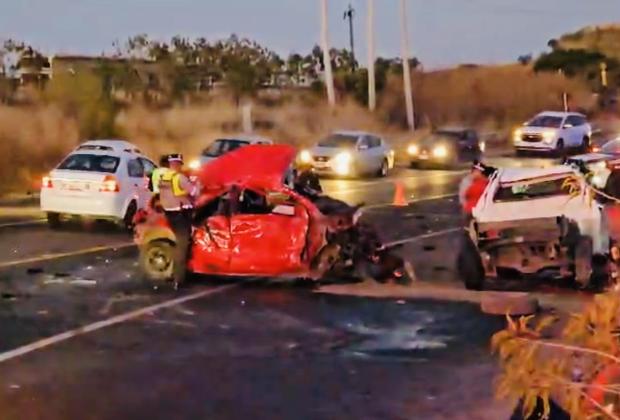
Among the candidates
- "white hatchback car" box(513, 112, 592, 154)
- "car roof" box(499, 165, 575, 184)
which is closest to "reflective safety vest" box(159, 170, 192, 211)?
"car roof" box(499, 165, 575, 184)

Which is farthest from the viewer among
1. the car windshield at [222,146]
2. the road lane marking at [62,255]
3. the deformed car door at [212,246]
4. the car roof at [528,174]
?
the car windshield at [222,146]

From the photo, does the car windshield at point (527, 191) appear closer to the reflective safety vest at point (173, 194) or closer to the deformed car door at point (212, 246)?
the deformed car door at point (212, 246)

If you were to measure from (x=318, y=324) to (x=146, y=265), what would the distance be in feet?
12.1

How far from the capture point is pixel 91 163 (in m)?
23.2

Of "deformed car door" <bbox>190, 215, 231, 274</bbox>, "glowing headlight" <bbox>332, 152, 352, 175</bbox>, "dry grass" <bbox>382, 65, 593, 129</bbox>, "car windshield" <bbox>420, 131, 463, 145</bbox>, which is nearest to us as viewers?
"deformed car door" <bbox>190, 215, 231, 274</bbox>

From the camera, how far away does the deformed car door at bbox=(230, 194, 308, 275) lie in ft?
52.1

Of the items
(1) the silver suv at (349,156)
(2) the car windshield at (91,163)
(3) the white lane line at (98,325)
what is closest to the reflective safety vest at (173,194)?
(3) the white lane line at (98,325)

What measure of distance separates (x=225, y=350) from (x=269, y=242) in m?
4.27

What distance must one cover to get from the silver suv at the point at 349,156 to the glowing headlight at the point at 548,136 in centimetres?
1227

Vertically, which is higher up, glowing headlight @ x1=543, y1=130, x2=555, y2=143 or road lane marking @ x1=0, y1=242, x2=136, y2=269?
glowing headlight @ x1=543, y1=130, x2=555, y2=143

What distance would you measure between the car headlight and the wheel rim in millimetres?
38429

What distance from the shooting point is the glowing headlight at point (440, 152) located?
4647 cm

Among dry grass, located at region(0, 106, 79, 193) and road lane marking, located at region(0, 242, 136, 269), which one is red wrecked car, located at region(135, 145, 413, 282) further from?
dry grass, located at region(0, 106, 79, 193)

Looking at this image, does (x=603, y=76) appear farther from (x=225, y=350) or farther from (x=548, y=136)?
(x=225, y=350)
